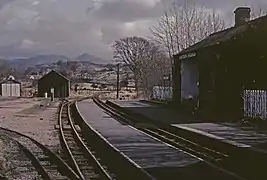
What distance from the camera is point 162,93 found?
46656 millimetres

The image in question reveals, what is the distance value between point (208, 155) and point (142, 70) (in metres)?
62.1

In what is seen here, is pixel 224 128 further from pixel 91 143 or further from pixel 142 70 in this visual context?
pixel 142 70

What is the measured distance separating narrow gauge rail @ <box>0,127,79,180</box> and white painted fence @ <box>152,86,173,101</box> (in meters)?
22.9

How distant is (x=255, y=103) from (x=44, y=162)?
11.8m

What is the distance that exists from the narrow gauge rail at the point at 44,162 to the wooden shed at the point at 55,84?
6455 cm

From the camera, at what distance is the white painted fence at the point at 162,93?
1724 inches

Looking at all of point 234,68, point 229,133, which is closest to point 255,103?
point 234,68

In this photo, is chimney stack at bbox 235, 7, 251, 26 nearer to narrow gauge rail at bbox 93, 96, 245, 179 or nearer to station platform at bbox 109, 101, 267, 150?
station platform at bbox 109, 101, 267, 150

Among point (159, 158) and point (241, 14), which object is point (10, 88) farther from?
point (159, 158)

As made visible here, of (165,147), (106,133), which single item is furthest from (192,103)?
(165,147)

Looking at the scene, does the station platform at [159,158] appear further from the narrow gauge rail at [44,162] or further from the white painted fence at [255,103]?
the white painted fence at [255,103]

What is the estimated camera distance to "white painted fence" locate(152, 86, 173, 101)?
4379 centimetres

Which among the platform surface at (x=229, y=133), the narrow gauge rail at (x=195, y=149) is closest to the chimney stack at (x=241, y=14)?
the narrow gauge rail at (x=195, y=149)

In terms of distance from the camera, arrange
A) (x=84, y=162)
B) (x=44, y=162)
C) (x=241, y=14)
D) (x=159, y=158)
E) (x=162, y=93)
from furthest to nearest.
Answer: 1. (x=162, y=93)
2. (x=241, y=14)
3. (x=44, y=162)
4. (x=84, y=162)
5. (x=159, y=158)
